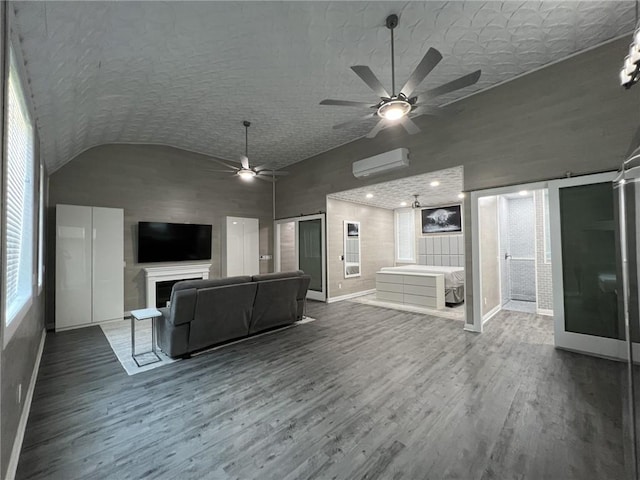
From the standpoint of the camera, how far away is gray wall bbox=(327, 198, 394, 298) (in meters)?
6.49

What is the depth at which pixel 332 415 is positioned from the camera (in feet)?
7.03

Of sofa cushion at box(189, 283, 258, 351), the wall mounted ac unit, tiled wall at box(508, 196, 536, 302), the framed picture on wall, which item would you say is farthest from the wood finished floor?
the framed picture on wall

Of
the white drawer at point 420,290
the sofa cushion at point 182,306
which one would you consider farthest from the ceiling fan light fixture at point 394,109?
the white drawer at point 420,290

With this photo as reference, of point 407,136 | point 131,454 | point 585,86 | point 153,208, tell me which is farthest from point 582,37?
point 153,208

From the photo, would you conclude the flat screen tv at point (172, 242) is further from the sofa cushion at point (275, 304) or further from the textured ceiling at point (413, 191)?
the textured ceiling at point (413, 191)

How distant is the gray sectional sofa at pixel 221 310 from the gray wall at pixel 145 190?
2931mm

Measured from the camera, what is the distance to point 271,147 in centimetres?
599

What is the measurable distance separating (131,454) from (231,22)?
3662 millimetres

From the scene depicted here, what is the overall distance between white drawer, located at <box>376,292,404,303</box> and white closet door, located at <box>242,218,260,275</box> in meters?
3.31

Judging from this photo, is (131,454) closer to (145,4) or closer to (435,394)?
(435,394)

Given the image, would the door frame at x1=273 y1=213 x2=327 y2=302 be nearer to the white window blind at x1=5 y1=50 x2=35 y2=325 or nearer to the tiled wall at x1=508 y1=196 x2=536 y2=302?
the tiled wall at x1=508 y1=196 x2=536 y2=302

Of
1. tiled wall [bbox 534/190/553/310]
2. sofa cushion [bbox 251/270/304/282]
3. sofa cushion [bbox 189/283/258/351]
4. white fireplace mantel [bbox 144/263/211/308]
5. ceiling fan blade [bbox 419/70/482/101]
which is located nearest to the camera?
ceiling fan blade [bbox 419/70/482/101]

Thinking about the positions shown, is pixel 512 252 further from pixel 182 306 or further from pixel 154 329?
pixel 154 329

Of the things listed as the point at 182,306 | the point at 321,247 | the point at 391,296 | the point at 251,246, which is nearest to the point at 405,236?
the point at 391,296
